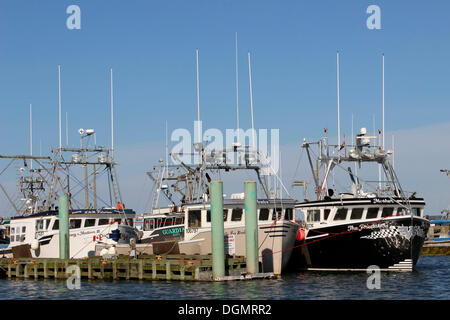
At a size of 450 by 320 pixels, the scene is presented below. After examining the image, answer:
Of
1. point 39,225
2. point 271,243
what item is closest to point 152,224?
point 39,225

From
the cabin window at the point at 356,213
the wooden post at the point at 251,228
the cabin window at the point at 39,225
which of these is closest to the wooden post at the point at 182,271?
the wooden post at the point at 251,228

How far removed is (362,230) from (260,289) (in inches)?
343

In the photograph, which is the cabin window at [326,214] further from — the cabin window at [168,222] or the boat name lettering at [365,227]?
the cabin window at [168,222]

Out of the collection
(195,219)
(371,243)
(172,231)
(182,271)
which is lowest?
(182,271)

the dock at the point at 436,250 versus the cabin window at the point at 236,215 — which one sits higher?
the cabin window at the point at 236,215

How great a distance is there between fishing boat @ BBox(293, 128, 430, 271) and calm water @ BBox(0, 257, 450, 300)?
49.7 inches

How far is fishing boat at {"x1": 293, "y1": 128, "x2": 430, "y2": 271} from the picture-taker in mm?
33406

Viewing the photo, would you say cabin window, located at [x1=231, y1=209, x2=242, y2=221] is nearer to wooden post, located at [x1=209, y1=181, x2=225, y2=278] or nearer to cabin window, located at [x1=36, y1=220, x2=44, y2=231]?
wooden post, located at [x1=209, y1=181, x2=225, y2=278]

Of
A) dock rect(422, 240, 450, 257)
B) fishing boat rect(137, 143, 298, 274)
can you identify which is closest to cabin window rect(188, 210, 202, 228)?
fishing boat rect(137, 143, 298, 274)

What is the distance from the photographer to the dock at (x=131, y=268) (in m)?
29.3

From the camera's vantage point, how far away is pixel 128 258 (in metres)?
33.9

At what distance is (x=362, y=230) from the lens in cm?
3366

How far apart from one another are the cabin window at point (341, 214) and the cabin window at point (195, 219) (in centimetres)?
715

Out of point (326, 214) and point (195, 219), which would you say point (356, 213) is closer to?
point (326, 214)
